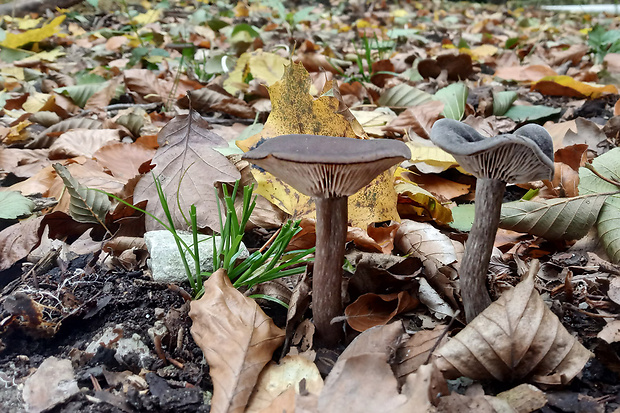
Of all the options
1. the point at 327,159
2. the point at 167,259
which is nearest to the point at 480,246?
the point at 327,159

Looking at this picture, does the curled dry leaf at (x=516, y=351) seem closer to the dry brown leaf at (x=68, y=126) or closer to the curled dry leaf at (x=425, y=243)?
the curled dry leaf at (x=425, y=243)

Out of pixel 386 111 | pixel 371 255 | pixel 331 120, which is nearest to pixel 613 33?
pixel 386 111

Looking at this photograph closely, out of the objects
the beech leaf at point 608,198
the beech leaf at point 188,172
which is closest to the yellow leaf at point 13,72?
the beech leaf at point 188,172

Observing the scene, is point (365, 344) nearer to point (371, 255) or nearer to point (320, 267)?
point (320, 267)

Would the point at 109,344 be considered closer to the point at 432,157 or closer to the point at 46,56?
the point at 432,157

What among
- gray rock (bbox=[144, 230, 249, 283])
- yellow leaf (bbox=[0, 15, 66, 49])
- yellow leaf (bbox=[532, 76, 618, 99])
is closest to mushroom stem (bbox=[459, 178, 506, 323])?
gray rock (bbox=[144, 230, 249, 283])

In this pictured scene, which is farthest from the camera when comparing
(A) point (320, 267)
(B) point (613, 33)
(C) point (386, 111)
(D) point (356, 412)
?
(B) point (613, 33)
